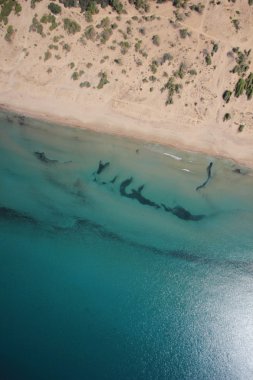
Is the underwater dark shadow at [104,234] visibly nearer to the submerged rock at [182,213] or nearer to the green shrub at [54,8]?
the submerged rock at [182,213]

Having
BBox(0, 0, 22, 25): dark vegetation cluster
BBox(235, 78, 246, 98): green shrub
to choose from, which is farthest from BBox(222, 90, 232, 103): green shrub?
BBox(0, 0, 22, 25): dark vegetation cluster

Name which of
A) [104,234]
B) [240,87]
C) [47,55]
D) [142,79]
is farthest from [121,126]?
[240,87]

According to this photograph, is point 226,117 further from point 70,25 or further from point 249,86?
point 70,25

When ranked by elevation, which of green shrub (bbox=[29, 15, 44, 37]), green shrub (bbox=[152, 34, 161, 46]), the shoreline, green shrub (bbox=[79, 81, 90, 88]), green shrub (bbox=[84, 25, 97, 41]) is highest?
green shrub (bbox=[152, 34, 161, 46])

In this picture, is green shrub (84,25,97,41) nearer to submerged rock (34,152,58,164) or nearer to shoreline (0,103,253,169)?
shoreline (0,103,253,169)

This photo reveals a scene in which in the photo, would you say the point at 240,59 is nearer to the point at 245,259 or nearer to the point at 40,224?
the point at 245,259

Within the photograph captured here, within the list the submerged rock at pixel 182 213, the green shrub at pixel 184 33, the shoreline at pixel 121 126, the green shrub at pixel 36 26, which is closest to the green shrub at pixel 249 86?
the shoreline at pixel 121 126

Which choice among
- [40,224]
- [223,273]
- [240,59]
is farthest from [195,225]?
[240,59]
